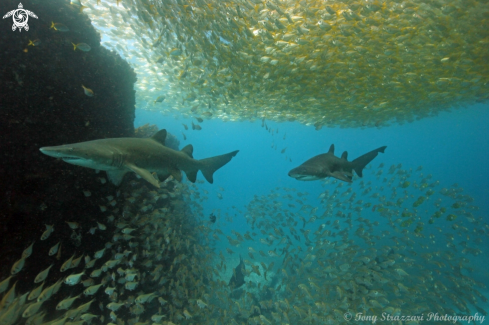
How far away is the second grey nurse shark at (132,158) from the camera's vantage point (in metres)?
2.54

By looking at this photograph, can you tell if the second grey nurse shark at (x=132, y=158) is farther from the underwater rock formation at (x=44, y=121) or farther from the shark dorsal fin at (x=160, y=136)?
the underwater rock formation at (x=44, y=121)

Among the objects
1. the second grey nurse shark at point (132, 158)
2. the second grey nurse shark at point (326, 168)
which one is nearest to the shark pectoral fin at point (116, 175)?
the second grey nurse shark at point (132, 158)

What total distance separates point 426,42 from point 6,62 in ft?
48.6

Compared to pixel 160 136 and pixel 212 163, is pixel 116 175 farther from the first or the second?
pixel 212 163

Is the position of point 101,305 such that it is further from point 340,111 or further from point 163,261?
point 340,111

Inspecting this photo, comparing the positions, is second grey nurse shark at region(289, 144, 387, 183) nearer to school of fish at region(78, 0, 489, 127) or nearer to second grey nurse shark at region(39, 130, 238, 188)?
second grey nurse shark at region(39, 130, 238, 188)

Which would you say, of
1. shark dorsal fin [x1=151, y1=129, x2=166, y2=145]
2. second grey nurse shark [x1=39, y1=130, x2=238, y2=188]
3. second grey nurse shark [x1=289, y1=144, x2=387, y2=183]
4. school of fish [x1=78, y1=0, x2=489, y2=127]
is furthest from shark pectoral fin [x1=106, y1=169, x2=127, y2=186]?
school of fish [x1=78, y1=0, x2=489, y2=127]

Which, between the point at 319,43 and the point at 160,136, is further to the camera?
the point at 319,43

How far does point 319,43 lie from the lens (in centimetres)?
935

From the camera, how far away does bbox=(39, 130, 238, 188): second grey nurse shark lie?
8.35 feet

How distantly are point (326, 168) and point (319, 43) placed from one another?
7.51 metres

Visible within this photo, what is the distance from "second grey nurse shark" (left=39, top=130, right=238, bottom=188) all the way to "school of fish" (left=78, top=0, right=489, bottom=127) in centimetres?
600

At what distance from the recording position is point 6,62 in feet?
13.9

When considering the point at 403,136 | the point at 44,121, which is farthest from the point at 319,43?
the point at 403,136
